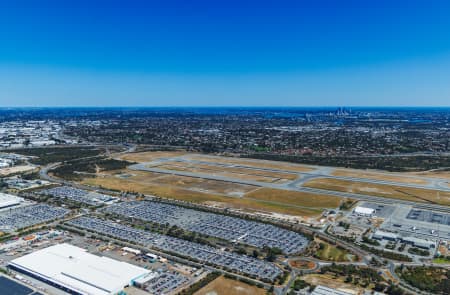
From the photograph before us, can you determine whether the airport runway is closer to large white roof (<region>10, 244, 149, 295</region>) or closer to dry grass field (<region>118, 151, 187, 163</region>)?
dry grass field (<region>118, 151, 187, 163</region>)

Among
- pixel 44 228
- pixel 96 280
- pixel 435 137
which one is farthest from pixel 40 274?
pixel 435 137

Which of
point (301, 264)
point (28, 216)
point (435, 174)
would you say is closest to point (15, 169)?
point (28, 216)

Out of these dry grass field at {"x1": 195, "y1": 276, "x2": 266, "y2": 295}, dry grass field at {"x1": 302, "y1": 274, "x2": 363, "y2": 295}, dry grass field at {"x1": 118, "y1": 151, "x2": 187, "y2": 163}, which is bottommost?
dry grass field at {"x1": 195, "y1": 276, "x2": 266, "y2": 295}

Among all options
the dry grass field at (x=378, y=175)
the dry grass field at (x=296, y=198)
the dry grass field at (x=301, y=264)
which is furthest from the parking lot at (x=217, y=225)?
the dry grass field at (x=378, y=175)

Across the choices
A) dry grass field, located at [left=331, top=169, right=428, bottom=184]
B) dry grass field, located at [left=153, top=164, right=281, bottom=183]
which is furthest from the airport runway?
dry grass field, located at [left=331, top=169, right=428, bottom=184]

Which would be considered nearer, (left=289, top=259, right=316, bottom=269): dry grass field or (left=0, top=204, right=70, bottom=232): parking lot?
(left=289, top=259, right=316, bottom=269): dry grass field

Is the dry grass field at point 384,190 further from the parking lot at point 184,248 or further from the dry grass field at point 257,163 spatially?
the parking lot at point 184,248

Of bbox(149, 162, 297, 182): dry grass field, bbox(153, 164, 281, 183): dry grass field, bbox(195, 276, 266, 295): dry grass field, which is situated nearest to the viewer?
bbox(195, 276, 266, 295): dry grass field

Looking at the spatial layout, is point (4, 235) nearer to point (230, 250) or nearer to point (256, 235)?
point (230, 250)
